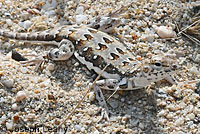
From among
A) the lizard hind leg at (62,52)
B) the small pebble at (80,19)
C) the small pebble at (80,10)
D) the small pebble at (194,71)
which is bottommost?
the small pebble at (194,71)

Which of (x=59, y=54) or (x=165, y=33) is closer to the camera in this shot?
(x=59, y=54)

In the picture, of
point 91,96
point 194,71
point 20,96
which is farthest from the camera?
point 194,71

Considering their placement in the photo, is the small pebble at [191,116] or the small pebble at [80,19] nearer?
the small pebble at [191,116]

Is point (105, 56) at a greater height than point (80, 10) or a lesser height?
lesser

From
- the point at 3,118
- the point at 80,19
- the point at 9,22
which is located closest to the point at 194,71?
the point at 80,19

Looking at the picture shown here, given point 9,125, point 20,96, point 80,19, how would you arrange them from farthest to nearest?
point 80,19, point 20,96, point 9,125

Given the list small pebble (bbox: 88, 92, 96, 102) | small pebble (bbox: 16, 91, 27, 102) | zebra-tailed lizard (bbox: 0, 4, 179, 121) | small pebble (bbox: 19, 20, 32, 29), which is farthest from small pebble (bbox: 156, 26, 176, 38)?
small pebble (bbox: 16, 91, 27, 102)

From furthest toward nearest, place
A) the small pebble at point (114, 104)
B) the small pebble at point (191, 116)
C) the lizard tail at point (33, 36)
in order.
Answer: the lizard tail at point (33, 36) → the small pebble at point (114, 104) → the small pebble at point (191, 116)

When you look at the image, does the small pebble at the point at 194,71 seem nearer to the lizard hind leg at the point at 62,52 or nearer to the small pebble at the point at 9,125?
the lizard hind leg at the point at 62,52

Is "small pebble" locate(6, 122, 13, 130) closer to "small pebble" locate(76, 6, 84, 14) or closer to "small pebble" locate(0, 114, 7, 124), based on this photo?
"small pebble" locate(0, 114, 7, 124)

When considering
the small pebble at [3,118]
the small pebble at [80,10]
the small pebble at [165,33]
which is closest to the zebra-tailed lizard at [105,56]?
the small pebble at [80,10]

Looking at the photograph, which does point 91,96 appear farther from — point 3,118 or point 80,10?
point 80,10
